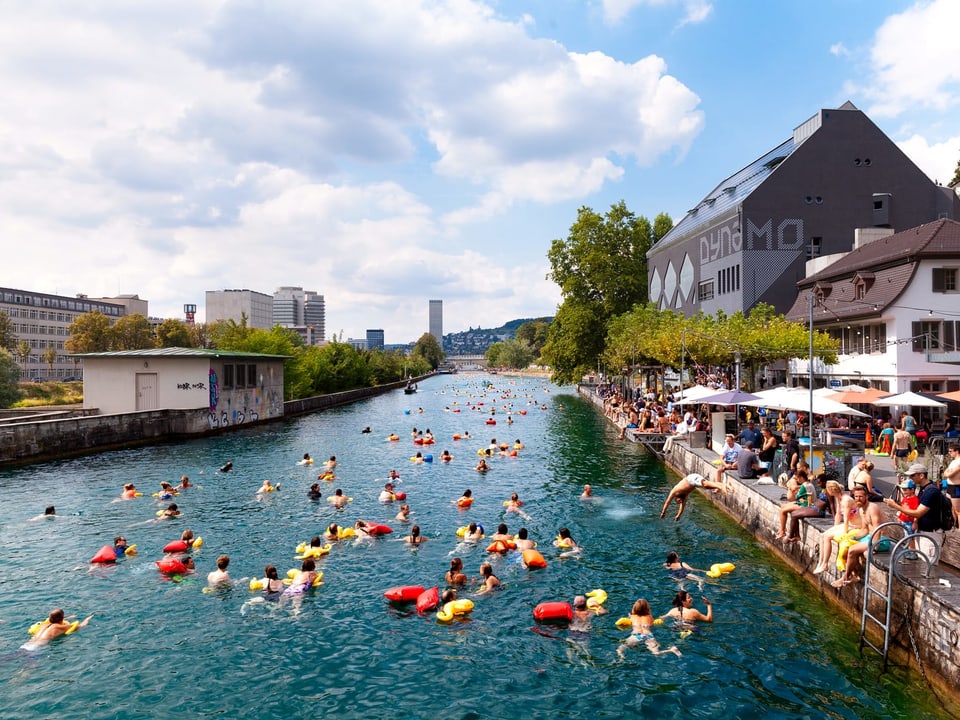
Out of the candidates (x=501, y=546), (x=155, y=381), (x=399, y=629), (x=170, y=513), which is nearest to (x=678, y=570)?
(x=501, y=546)

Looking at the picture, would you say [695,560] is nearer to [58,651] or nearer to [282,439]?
[58,651]

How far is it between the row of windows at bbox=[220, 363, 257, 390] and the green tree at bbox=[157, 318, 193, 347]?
65.6m

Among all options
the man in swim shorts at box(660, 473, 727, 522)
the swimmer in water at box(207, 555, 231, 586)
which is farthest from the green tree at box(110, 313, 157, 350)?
the man in swim shorts at box(660, 473, 727, 522)

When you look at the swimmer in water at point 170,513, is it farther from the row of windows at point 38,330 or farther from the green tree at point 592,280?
the row of windows at point 38,330

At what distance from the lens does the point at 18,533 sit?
2070cm

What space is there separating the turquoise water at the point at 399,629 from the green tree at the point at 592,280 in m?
48.4

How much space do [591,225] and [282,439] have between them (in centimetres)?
4854

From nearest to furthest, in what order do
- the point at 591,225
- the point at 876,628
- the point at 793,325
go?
the point at 876,628 < the point at 793,325 < the point at 591,225

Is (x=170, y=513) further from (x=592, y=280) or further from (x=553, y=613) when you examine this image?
(x=592, y=280)

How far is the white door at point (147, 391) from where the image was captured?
44.8 metres

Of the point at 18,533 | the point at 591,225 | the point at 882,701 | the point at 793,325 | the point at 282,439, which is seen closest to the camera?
the point at 882,701

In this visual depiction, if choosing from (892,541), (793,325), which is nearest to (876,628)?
(892,541)

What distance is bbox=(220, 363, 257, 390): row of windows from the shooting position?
160 feet

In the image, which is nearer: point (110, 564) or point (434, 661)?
point (434, 661)
